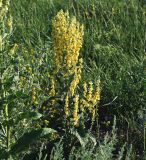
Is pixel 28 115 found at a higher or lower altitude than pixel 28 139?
higher

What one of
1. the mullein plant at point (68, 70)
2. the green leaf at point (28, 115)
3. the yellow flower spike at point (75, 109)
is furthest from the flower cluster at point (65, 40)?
the green leaf at point (28, 115)

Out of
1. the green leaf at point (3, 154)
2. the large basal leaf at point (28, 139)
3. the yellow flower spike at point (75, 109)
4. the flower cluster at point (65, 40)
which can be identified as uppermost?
the flower cluster at point (65, 40)

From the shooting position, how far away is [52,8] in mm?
5207

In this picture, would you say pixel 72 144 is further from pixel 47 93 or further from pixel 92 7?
pixel 92 7

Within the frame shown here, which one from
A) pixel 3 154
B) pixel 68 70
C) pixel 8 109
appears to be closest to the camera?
pixel 3 154

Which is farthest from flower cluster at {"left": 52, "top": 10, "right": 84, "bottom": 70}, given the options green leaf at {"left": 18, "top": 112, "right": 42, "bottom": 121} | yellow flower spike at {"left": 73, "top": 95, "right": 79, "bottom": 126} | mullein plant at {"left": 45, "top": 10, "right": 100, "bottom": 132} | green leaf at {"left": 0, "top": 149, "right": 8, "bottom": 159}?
green leaf at {"left": 0, "top": 149, "right": 8, "bottom": 159}

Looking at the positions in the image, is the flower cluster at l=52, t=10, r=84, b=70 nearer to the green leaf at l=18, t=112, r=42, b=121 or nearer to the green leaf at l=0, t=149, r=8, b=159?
the green leaf at l=18, t=112, r=42, b=121

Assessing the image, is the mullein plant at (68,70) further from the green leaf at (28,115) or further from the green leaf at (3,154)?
the green leaf at (3,154)

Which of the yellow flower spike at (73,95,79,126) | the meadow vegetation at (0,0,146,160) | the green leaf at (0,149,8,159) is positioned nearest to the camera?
the green leaf at (0,149,8,159)

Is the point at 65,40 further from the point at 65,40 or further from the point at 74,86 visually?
the point at 74,86

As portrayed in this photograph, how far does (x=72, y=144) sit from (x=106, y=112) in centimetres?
61

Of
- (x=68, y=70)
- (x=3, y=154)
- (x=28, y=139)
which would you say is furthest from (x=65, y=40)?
(x=3, y=154)

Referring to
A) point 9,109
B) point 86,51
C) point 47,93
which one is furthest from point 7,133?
point 86,51

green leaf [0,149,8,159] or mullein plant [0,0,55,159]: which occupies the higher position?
mullein plant [0,0,55,159]
